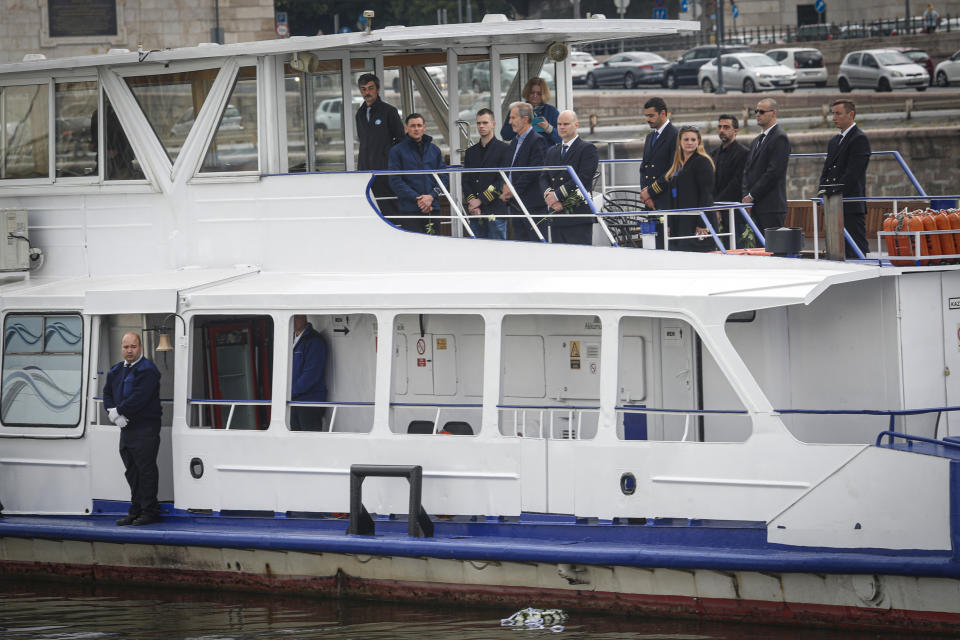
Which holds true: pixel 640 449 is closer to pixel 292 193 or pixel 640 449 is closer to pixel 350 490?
pixel 350 490

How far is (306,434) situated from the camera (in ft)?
30.8

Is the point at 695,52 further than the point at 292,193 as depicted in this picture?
Yes

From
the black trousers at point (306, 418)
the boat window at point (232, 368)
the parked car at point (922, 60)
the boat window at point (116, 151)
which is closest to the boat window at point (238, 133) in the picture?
the boat window at point (116, 151)

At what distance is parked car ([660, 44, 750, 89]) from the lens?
4194 centimetres

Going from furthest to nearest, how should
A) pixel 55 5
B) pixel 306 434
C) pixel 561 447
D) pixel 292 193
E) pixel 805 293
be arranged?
pixel 55 5, pixel 292 193, pixel 306 434, pixel 561 447, pixel 805 293

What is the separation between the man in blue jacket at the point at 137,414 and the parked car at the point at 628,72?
35.5 metres

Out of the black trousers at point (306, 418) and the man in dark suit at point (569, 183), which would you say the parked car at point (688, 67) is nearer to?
the man in dark suit at point (569, 183)

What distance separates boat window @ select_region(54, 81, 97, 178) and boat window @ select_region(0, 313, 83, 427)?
1.40m

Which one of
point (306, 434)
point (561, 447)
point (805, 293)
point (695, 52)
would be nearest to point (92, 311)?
point (306, 434)

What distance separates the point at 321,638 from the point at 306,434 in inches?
59.7

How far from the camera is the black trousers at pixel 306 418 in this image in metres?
9.95

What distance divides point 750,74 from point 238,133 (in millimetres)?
30350

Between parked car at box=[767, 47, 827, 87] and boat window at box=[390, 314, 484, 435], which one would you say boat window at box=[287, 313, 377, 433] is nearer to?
boat window at box=[390, 314, 484, 435]

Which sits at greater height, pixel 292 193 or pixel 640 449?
pixel 292 193
